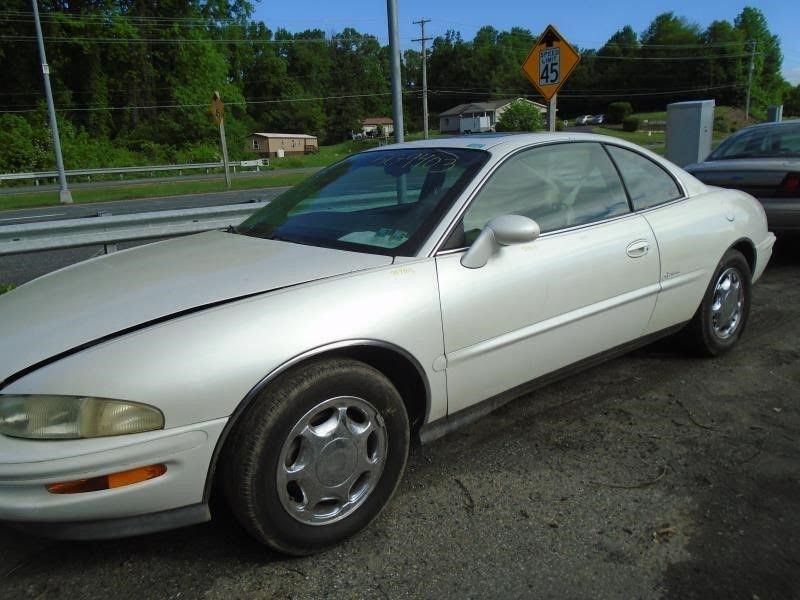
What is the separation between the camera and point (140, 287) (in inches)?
94.1

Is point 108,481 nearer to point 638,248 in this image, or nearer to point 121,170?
point 638,248

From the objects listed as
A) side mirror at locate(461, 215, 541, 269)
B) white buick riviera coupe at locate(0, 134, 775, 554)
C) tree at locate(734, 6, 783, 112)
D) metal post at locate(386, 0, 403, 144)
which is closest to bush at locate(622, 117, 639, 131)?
tree at locate(734, 6, 783, 112)

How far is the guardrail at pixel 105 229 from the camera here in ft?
15.5

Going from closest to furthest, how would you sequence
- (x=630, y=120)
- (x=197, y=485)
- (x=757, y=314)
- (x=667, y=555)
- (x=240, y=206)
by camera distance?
(x=197, y=485) < (x=667, y=555) < (x=757, y=314) < (x=240, y=206) < (x=630, y=120)

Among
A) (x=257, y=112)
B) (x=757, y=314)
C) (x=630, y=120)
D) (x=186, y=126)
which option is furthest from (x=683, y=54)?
(x=757, y=314)

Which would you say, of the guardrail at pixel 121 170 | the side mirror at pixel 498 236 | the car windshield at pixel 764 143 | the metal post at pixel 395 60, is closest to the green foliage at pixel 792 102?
the guardrail at pixel 121 170

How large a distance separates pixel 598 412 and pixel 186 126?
47.4 m

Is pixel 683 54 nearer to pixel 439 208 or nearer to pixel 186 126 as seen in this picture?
pixel 186 126

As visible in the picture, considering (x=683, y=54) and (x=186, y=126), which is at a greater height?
(x=683, y=54)

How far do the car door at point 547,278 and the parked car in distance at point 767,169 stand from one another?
3.52 meters

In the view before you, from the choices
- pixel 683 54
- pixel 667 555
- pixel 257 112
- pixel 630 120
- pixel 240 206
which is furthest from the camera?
pixel 683 54

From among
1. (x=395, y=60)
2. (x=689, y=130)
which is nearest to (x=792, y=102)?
(x=689, y=130)

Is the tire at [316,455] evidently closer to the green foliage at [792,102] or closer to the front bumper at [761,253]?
the front bumper at [761,253]

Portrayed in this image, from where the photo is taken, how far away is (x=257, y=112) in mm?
84438
